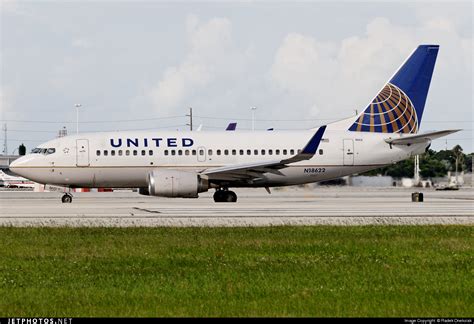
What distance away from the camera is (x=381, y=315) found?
10617 millimetres

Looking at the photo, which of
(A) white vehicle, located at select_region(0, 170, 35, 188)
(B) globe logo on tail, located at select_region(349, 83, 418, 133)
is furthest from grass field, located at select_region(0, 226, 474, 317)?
(A) white vehicle, located at select_region(0, 170, 35, 188)

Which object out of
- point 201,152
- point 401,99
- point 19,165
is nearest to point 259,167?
point 201,152

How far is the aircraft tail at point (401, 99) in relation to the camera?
4503 centimetres

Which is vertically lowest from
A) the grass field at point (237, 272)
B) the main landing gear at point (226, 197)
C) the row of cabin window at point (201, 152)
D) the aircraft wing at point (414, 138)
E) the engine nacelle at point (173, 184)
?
the grass field at point (237, 272)

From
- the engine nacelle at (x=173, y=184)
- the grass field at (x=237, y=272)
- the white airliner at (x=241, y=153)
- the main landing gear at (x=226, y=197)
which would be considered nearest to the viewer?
the grass field at (x=237, y=272)

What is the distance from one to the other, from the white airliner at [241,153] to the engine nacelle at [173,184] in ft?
2.33

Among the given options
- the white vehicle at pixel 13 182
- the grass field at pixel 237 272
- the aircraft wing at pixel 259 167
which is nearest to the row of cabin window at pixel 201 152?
the aircraft wing at pixel 259 167

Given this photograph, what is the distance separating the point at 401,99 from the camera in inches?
1780

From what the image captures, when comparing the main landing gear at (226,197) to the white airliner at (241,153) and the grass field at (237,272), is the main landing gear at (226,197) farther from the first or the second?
the grass field at (237,272)

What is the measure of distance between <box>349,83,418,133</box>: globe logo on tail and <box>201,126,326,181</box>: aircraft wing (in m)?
4.69

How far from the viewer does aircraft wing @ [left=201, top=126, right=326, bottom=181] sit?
130 ft

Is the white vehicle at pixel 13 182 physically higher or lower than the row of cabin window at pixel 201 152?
lower

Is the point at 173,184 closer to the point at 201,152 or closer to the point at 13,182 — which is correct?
the point at 201,152

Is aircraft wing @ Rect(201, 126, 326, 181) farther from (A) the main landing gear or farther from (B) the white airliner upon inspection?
(A) the main landing gear
